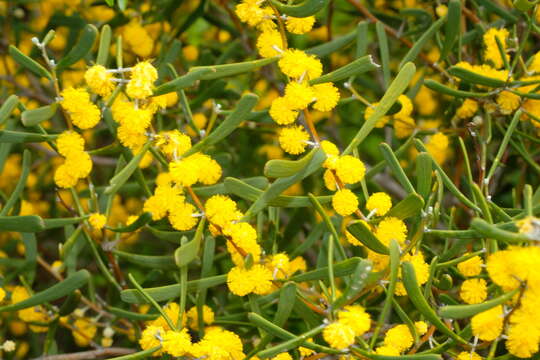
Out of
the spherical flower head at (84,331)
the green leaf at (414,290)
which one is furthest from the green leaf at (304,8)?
the spherical flower head at (84,331)

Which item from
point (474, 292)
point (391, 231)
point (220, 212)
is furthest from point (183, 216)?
point (474, 292)

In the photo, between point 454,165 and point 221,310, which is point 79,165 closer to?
point 221,310

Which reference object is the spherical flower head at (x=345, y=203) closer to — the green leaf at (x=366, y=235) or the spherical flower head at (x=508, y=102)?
the green leaf at (x=366, y=235)

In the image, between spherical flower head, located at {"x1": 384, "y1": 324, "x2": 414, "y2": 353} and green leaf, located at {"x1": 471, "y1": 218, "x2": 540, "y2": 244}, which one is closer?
green leaf, located at {"x1": 471, "y1": 218, "x2": 540, "y2": 244}

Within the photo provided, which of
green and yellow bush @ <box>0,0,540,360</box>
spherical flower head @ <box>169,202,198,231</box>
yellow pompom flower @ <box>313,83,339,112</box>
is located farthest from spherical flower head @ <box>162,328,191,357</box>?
yellow pompom flower @ <box>313,83,339,112</box>

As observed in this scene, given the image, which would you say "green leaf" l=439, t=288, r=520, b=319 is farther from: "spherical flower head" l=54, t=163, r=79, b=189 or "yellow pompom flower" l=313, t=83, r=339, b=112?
"spherical flower head" l=54, t=163, r=79, b=189

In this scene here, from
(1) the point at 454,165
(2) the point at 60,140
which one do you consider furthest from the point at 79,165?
(1) the point at 454,165
